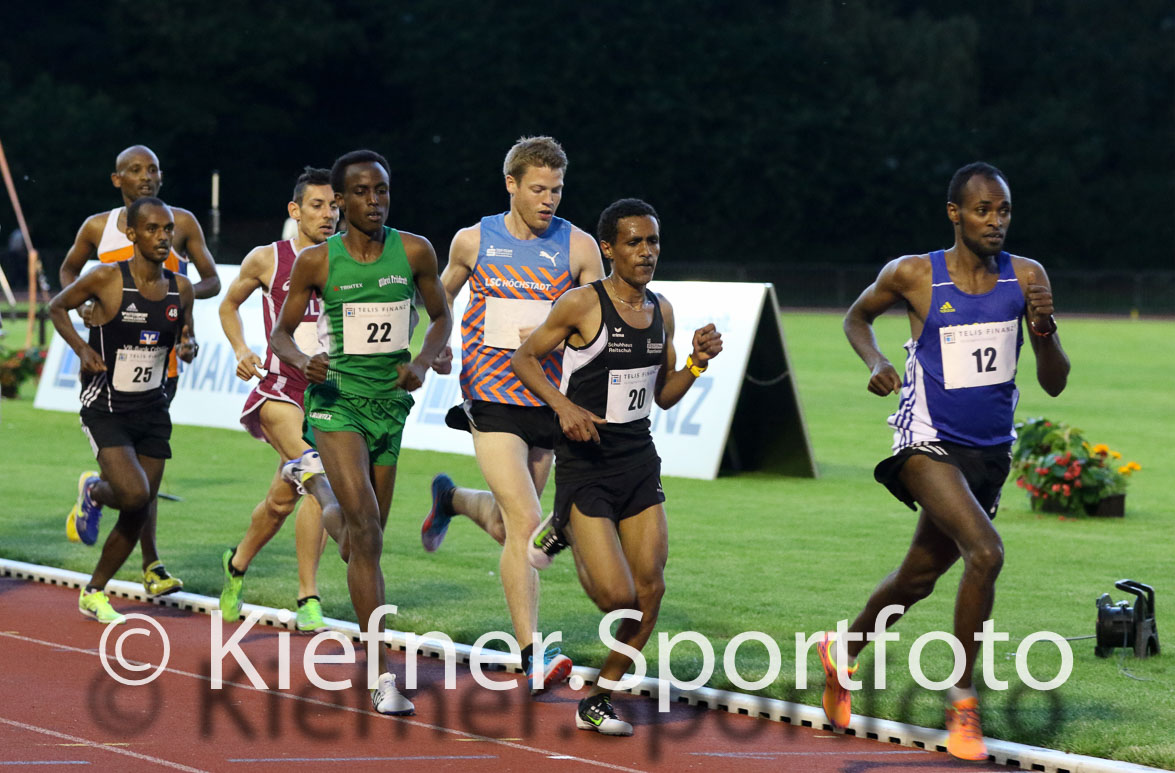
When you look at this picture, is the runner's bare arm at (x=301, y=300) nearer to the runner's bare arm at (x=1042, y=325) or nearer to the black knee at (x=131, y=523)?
the black knee at (x=131, y=523)

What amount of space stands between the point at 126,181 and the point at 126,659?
3199 mm

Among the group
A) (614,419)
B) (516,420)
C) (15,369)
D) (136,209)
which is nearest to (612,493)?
(614,419)

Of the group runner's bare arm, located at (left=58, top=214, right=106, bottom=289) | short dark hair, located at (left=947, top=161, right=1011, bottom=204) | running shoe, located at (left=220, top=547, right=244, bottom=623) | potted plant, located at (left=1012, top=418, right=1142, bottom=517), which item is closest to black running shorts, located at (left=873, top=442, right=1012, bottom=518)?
short dark hair, located at (left=947, top=161, right=1011, bottom=204)

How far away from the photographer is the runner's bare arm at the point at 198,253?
32.2ft

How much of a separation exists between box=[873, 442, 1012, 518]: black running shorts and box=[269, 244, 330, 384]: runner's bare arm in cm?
225

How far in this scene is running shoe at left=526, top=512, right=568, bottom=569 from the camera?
6.70 meters

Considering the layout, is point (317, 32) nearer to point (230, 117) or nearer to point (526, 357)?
point (230, 117)

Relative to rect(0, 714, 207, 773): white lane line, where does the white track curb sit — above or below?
above

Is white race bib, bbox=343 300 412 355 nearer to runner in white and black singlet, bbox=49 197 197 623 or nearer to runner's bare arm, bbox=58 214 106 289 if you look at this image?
runner in white and black singlet, bbox=49 197 197 623

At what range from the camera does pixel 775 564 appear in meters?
11.0

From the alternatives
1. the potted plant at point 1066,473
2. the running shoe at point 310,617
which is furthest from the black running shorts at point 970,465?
the potted plant at point 1066,473

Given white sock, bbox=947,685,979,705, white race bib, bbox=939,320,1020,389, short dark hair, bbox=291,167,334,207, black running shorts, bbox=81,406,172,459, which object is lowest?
white sock, bbox=947,685,979,705

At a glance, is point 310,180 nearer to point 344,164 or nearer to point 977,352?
point 344,164

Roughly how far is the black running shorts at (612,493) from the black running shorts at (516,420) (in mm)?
791
